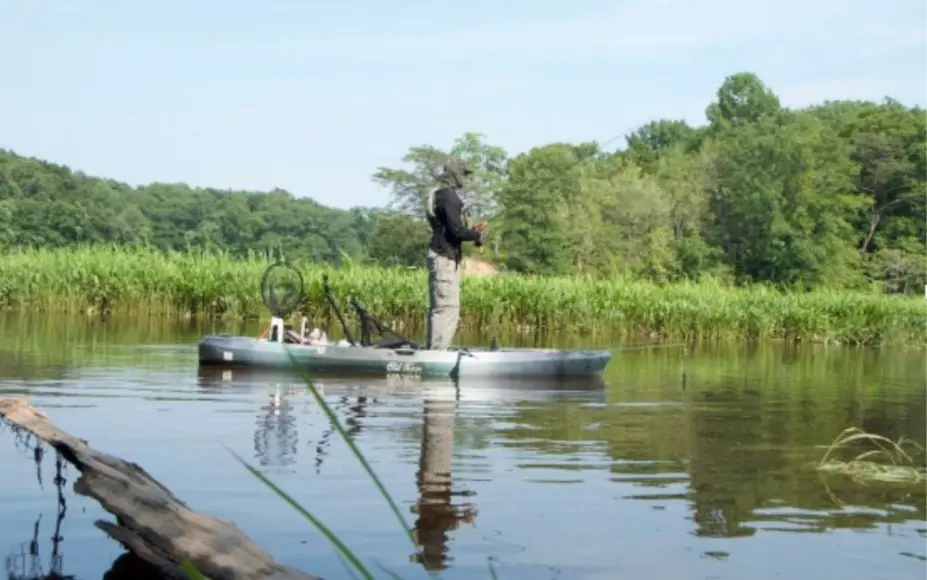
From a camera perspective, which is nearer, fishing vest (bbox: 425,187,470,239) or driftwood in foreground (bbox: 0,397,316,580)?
driftwood in foreground (bbox: 0,397,316,580)

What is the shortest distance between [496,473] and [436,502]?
3.58ft

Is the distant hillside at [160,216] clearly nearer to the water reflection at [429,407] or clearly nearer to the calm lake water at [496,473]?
the water reflection at [429,407]

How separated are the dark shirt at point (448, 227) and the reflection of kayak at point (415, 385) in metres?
1.22

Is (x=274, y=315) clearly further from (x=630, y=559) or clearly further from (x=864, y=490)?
(x=630, y=559)

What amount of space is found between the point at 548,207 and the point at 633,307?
38188mm

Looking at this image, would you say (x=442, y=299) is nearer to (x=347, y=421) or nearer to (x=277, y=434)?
(x=347, y=421)

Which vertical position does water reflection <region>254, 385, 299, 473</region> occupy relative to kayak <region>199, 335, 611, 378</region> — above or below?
below

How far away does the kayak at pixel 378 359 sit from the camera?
13969 millimetres

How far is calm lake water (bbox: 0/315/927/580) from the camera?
6082 millimetres

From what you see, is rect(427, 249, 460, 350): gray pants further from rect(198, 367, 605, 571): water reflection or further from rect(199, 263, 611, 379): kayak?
rect(198, 367, 605, 571): water reflection

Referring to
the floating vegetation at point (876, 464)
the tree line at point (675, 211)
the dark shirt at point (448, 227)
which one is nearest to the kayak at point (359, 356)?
the dark shirt at point (448, 227)

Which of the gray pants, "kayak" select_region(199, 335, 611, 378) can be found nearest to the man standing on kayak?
the gray pants

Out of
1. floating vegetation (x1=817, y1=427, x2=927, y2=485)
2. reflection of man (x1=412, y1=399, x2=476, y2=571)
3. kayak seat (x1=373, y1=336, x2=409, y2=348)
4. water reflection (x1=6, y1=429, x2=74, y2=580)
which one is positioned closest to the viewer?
water reflection (x1=6, y1=429, x2=74, y2=580)

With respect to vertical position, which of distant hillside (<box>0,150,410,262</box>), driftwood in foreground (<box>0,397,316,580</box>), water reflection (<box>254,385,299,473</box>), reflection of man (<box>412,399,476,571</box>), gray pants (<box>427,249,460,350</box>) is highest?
distant hillside (<box>0,150,410,262</box>)
